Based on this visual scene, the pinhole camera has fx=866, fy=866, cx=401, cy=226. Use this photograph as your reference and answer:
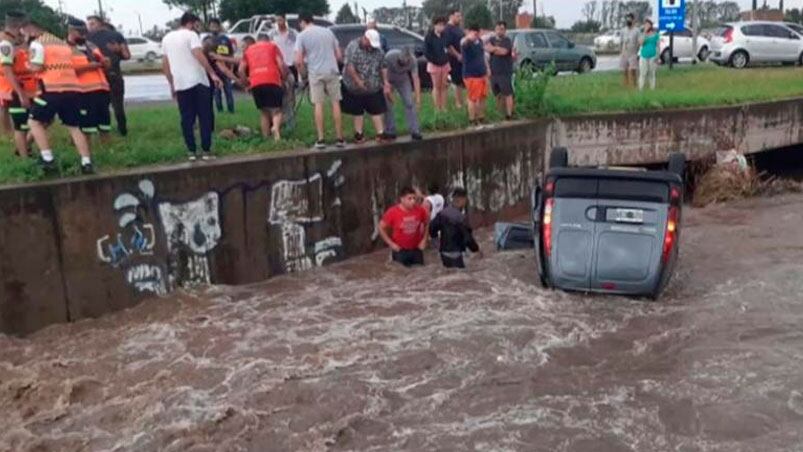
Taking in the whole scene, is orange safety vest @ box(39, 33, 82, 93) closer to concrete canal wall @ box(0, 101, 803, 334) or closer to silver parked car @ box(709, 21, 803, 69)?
concrete canal wall @ box(0, 101, 803, 334)

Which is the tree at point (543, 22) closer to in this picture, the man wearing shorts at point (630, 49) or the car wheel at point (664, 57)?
the car wheel at point (664, 57)

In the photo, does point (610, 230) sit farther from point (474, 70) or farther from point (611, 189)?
point (474, 70)


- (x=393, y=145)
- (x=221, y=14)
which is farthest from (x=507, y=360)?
(x=221, y=14)

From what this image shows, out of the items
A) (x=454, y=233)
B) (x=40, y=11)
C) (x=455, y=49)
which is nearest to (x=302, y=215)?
(x=454, y=233)

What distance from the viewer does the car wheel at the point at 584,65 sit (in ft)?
86.4

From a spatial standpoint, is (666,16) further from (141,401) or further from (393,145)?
(141,401)

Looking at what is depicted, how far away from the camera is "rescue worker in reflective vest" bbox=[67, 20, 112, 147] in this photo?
391 inches

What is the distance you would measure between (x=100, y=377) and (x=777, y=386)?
6.00 meters

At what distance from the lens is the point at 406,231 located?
36.6 feet

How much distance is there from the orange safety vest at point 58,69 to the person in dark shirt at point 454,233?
466 centimetres

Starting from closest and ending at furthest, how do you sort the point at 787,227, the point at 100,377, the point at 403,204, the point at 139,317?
1. the point at 100,377
2. the point at 139,317
3. the point at 403,204
4. the point at 787,227

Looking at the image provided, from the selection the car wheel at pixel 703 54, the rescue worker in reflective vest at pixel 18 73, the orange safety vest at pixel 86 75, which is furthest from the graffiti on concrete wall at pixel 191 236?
the car wheel at pixel 703 54

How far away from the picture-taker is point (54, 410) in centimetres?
726

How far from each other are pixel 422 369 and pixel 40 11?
46649mm
